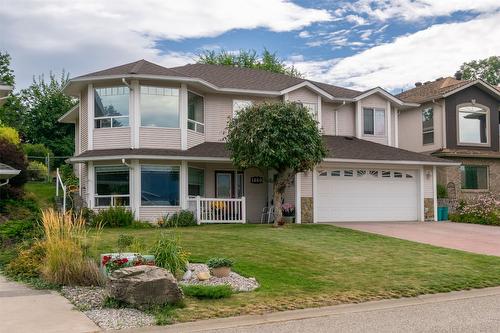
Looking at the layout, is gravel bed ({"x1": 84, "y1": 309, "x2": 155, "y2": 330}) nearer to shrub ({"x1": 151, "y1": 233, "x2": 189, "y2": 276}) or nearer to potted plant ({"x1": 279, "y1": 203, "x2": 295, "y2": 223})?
shrub ({"x1": 151, "y1": 233, "x2": 189, "y2": 276})

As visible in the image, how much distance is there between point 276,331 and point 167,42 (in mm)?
24082

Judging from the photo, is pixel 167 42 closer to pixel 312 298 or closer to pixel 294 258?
pixel 294 258

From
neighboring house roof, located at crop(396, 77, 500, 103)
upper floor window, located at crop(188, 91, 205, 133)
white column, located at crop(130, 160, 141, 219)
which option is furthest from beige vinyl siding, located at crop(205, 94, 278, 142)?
neighboring house roof, located at crop(396, 77, 500, 103)

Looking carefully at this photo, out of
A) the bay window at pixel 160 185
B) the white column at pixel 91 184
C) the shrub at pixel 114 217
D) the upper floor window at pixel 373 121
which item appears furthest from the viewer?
the upper floor window at pixel 373 121

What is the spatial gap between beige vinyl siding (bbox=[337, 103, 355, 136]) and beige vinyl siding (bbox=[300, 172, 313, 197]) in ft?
13.4

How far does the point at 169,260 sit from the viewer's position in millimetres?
9383

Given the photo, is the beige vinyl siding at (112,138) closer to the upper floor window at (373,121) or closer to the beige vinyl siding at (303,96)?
the beige vinyl siding at (303,96)

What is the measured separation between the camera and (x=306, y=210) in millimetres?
20875

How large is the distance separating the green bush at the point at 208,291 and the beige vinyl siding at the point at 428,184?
16.7 m

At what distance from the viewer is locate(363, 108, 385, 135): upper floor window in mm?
24562

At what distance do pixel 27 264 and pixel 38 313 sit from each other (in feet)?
10.4

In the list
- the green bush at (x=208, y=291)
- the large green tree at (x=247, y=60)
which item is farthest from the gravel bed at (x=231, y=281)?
the large green tree at (x=247, y=60)

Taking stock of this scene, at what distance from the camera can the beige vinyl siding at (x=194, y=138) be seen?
68.1ft

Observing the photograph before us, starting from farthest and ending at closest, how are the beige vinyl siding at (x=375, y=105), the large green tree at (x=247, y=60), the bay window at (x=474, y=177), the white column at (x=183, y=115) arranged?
the large green tree at (x=247, y=60), the bay window at (x=474, y=177), the beige vinyl siding at (x=375, y=105), the white column at (x=183, y=115)
